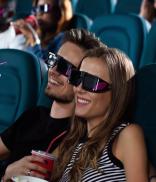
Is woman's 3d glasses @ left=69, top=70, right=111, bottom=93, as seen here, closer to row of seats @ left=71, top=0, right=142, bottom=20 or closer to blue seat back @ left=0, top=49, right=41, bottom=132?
blue seat back @ left=0, top=49, right=41, bottom=132

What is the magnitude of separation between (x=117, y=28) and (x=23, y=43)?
0.65m

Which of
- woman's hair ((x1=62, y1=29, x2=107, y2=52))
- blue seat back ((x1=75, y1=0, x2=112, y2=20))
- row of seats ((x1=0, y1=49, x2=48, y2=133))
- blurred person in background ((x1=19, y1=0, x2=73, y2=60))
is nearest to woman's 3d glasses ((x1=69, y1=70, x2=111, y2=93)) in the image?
woman's hair ((x1=62, y1=29, x2=107, y2=52))

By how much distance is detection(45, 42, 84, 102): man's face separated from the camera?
1.90 metres

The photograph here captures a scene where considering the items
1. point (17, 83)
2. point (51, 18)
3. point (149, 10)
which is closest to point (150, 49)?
point (17, 83)

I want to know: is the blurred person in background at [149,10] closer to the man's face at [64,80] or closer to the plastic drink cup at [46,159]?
the man's face at [64,80]

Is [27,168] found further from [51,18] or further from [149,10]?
[149,10]

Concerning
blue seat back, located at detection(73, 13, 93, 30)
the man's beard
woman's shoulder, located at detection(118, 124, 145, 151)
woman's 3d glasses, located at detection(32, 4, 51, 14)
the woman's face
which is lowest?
blue seat back, located at detection(73, 13, 93, 30)

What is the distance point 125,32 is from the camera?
3.39 m

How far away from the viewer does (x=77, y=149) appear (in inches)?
68.4

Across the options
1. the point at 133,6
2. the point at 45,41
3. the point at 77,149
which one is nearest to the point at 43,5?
the point at 45,41

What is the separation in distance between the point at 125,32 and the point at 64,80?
1560mm

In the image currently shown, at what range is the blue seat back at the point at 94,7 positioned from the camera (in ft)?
16.7

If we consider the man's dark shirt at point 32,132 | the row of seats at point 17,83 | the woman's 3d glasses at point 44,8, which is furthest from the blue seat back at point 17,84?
the woman's 3d glasses at point 44,8

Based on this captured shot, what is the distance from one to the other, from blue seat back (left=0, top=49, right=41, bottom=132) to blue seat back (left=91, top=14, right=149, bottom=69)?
105 cm
